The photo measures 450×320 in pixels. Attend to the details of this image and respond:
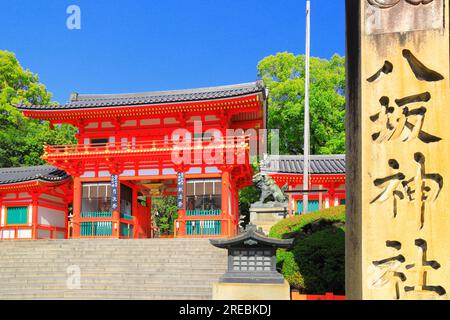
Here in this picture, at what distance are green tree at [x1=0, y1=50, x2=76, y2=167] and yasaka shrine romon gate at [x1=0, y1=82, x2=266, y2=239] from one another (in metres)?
9.76

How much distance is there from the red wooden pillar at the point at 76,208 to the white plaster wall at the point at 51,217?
2.15 meters

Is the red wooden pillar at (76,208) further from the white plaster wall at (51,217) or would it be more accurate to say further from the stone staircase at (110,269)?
the stone staircase at (110,269)

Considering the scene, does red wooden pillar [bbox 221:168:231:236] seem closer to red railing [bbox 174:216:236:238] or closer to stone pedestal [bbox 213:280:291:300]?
red railing [bbox 174:216:236:238]

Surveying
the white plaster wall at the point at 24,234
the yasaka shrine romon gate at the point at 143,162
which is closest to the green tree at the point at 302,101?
the yasaka shrine romon gate at the point at 143,162

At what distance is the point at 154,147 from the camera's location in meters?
20.9

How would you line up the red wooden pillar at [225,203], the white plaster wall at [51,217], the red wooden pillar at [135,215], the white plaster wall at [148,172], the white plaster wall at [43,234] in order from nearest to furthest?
the red wooden pillar at [225,203] → the white plaster wall at [148,172] → the white plaster wall at [43,234] → the white plaster wall at [51,217] → the red wooden pillar at [135,215]

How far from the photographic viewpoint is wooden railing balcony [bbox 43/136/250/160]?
20.3 meters

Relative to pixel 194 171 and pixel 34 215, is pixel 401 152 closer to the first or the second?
pixel 194 171

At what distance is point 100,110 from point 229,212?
748 cm

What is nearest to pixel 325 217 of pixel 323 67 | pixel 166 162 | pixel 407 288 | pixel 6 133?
pixel 407 288

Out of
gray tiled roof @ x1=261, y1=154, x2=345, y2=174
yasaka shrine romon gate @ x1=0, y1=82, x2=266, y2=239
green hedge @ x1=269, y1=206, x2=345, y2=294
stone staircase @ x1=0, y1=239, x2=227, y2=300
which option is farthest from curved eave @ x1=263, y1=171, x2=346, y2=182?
green hedge @ x1=269, y1=206, x2=345, y2=294

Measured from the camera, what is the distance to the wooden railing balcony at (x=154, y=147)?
66.5 feet

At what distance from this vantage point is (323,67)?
34.0m
